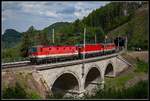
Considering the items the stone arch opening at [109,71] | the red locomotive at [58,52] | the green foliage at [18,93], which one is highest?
the red locomotive at [58,52]

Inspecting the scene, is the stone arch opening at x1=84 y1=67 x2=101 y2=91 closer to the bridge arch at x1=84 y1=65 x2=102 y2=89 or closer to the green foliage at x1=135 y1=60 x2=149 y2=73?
the bridge arch at x1=84 y1=65 x2=102 y2=89

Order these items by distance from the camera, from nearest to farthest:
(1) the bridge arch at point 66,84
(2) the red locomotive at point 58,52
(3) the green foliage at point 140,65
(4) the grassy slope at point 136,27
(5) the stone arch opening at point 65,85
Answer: (2) the red locomotive at point 58,52 < (1) the bridge arch at point 66,84 < (5) the stone arch opening at point 65,85 < (3) the green foliage at point 140,65 < (4) the grassy slope at point 136,27

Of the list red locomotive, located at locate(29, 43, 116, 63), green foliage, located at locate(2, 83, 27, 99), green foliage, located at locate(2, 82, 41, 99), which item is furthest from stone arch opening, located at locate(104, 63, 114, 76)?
green foliage, located at locate(2, 83, 27, 99)

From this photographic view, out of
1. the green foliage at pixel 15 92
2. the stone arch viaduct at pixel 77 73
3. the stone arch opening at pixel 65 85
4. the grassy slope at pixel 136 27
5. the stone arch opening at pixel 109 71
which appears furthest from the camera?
the grassy slope at pixel 136 27

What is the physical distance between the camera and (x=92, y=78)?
49.3 metres

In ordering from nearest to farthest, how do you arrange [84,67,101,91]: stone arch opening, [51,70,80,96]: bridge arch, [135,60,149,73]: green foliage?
[51,70,80,96]: bridge arch, [84,67,101,91]: stone arch opening, [135,60,149,73]: green foliage

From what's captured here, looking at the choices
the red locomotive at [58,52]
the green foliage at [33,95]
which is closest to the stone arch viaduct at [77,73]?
the red locomotive at [58,52]

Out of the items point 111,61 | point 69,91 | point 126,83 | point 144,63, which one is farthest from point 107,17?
point 69,91

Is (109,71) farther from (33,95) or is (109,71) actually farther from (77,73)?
(33,95)

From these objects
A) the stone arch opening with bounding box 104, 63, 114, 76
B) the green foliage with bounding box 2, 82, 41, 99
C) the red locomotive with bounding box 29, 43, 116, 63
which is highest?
the red locomotive with bounding box 29, 43, 116, 63

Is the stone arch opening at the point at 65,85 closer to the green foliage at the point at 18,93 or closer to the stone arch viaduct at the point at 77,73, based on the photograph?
the stone arch viaduct at the point at 77,73

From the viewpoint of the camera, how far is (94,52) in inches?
1999

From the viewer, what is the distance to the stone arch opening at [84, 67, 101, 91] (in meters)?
47.2

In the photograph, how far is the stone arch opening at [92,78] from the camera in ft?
155
